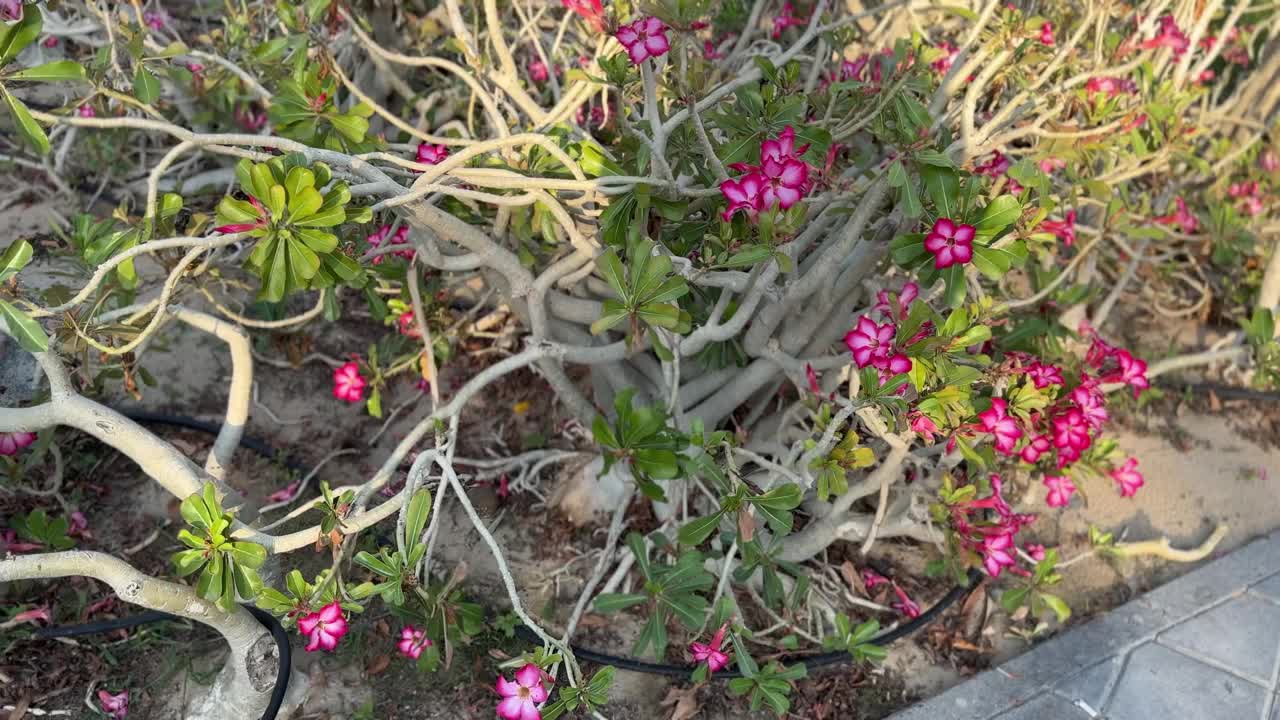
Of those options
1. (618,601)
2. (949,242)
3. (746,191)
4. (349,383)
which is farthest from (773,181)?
(349,383)

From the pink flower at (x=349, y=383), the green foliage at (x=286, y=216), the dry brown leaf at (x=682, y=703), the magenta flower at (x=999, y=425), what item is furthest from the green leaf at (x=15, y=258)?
the magenta flower at (x=999, y=425)

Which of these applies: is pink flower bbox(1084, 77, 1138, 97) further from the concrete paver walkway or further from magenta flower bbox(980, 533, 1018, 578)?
the concrete paver walkway

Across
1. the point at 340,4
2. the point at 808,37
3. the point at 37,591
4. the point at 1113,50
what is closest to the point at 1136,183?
the point at 1113,50

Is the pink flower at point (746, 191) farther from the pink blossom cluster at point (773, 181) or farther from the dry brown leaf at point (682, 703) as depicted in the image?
the dry brown leaf at point (682, 703)

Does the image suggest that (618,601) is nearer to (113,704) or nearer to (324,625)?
(324,625)

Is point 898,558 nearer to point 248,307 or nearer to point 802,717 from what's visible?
point 802,717

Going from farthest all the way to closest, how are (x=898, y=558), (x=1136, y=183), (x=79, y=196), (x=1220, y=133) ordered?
(x=1220, y=133), (x=1136, y=183), (x=79, y=196), (x=898, y=558)

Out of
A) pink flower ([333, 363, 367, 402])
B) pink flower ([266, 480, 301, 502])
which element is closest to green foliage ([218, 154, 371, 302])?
pink flower ([333, 363, 367, 402])
